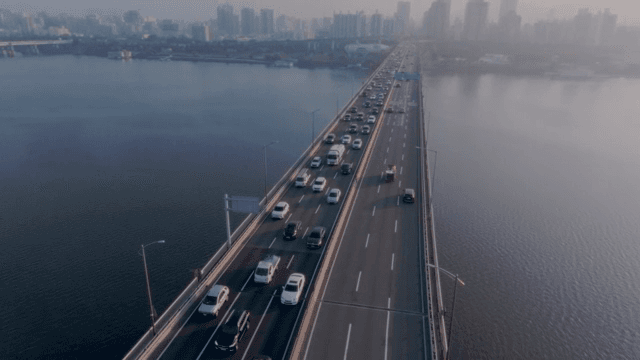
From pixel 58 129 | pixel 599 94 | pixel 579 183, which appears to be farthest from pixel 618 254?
pixel 599 94

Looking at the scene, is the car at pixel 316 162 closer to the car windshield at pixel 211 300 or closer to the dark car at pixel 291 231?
the dark car at pixel 291 231

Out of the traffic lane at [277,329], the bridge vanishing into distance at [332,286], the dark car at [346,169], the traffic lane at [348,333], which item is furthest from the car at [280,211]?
the traffic lane at [348,333]

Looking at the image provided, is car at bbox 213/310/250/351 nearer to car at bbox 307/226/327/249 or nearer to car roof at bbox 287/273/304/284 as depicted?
car roof at bbox 287/273/304/284

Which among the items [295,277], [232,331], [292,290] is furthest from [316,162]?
[232,331]

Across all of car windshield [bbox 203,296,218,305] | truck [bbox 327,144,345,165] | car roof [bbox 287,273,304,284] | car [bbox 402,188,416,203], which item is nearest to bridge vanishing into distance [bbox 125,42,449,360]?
car [bbox 402,188,416,203]

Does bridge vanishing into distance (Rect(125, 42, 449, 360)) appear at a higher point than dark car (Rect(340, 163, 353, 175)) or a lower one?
lower

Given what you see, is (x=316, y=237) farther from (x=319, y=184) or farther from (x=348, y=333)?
(x=319, y=184)
